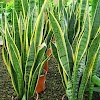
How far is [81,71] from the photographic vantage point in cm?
135

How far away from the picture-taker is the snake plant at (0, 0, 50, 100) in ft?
4.62

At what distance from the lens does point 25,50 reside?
1.49 m

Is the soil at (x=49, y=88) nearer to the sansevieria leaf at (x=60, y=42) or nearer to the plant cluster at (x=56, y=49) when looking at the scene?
the plant cluster at (x=56, y=49)

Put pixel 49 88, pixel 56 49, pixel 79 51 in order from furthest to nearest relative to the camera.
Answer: pixel 49 88
pixel 56 49
pixel 79 51

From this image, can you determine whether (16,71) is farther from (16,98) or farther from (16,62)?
(16,98)

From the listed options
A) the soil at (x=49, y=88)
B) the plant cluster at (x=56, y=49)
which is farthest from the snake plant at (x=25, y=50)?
the soil at (x=49, y=88)

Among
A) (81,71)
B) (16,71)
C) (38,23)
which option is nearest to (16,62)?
(16,71)

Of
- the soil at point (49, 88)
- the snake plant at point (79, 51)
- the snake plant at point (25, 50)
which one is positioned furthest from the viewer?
the soil at point (49, 88)

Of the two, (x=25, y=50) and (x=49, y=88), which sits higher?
(x=25, y=50)

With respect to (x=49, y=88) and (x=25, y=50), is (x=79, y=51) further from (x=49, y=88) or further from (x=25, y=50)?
(x=49, y=88)

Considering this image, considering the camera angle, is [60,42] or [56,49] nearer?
[60,42]

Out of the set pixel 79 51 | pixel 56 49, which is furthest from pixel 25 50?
pixel 79 51

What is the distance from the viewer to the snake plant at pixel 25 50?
55.5 inches

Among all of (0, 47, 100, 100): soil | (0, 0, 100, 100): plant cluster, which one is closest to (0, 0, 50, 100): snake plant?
(0, 0, 100, 100): plant cluster
